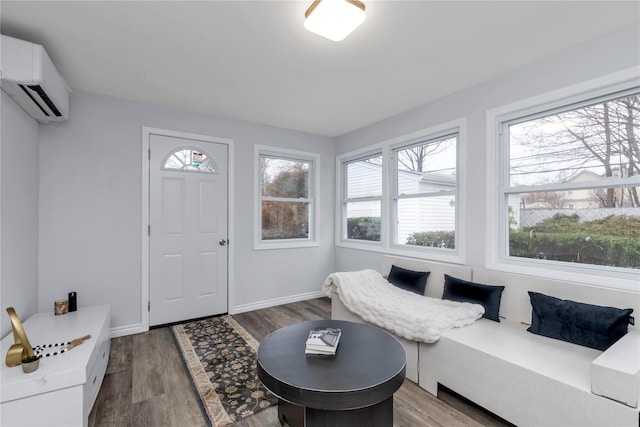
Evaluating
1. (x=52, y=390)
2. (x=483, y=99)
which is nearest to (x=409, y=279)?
(x=483, y=99)

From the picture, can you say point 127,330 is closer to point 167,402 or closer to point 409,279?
point 167,402

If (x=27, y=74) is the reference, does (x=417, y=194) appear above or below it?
below

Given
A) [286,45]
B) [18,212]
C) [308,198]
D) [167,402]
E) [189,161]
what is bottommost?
[167,402]

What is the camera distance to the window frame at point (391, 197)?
2.96m

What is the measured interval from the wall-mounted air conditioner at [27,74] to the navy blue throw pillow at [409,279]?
3.34 m

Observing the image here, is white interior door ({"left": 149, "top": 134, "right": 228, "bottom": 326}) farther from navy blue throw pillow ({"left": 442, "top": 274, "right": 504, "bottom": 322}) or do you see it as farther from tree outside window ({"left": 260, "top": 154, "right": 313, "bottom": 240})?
navy blue throw pillow ({"left": 442, "top": 274, "right": 504, "bottom": 322})

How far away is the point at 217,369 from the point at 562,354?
7.87ft

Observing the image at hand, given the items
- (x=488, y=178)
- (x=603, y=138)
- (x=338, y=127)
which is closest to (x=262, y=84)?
(x=338, y=127)

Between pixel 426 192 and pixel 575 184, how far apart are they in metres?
1.35

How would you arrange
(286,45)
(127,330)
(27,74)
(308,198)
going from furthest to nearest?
(308,198) < (127,330) < (286,45) < (27,74)

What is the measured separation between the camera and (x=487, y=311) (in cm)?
239

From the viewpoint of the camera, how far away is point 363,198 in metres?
4.21

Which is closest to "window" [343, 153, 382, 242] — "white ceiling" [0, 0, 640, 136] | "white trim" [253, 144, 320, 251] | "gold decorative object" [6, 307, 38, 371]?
"white trim" [253, 144, 320, 251]

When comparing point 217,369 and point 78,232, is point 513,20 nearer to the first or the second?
point 217,369
